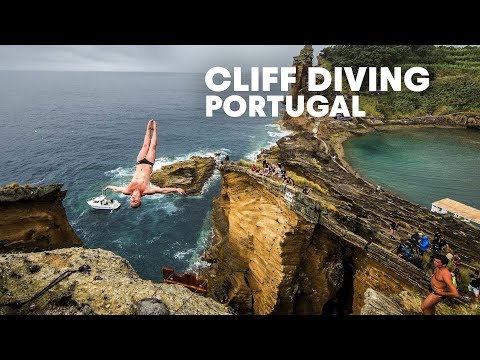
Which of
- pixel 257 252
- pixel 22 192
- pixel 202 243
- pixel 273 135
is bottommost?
pixel 202 243

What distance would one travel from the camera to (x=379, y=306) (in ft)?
37.6

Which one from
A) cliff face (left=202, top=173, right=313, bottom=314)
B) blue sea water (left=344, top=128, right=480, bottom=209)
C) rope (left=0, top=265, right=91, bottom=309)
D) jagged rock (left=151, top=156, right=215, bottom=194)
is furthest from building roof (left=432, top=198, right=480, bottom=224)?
jagged rock (left=151, top=156, right=215, bottom=194)

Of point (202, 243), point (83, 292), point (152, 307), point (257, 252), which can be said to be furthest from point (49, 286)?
point (202, 243)

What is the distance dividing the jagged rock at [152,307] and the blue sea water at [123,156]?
17.6m

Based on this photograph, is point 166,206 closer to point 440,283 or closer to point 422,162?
point 440,283

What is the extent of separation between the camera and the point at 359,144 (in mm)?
53062

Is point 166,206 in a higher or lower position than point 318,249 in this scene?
lower

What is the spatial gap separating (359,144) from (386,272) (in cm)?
4101

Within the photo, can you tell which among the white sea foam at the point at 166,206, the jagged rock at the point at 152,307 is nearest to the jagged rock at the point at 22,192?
the jagged rock at the point at 152,307

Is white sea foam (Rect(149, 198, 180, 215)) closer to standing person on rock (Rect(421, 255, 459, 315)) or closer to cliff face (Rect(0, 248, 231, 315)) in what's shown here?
cliff face (Rect(0, 248, 231, 315))

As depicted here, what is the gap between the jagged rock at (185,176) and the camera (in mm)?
41156

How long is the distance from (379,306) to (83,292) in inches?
438

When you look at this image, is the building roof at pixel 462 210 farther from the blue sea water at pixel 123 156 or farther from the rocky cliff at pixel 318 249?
the blue sea water at pixel 123 156

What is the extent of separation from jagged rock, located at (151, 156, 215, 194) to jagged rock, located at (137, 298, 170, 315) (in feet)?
99.8
